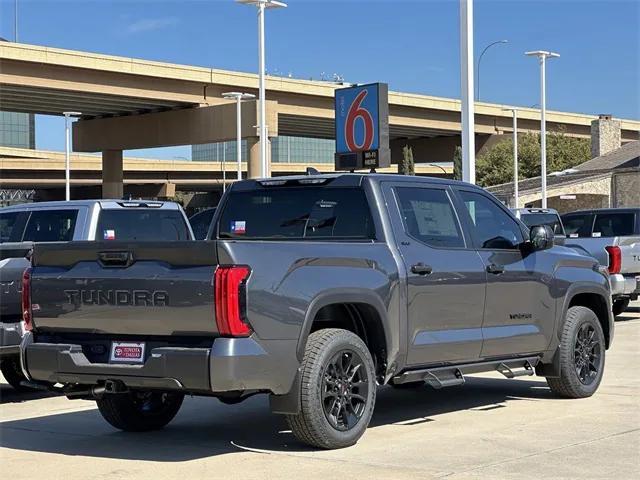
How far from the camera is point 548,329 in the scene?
10.2 meters

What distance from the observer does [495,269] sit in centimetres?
959

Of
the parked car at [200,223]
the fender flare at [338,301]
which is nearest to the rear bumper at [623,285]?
the parked car at [200,223]

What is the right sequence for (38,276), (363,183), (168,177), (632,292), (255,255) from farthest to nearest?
(168,177), (632,292), (363,183), (38,276), (255,255)

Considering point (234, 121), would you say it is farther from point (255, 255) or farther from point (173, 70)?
point (255, 255)

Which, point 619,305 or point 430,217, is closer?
point 430,217

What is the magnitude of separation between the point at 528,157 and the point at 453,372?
7994 centimetres

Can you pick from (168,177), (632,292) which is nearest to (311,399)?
(632,292)

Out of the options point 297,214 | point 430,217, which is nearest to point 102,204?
point 297,214

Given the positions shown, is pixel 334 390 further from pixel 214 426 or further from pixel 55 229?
pixel 55 229

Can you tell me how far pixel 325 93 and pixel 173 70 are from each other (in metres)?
11.2

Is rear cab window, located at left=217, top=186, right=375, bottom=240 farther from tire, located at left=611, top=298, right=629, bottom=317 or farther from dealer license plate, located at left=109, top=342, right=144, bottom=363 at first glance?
tire, located at left=611, top=298, right=629, bottom=317

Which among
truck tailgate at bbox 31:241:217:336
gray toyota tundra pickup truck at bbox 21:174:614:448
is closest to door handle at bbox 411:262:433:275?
gray toyota tundra pickup truck at bbox 21:174:614:448

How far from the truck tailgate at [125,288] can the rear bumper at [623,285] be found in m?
11.8

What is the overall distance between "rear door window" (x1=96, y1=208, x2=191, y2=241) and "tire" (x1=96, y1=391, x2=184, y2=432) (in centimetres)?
325
